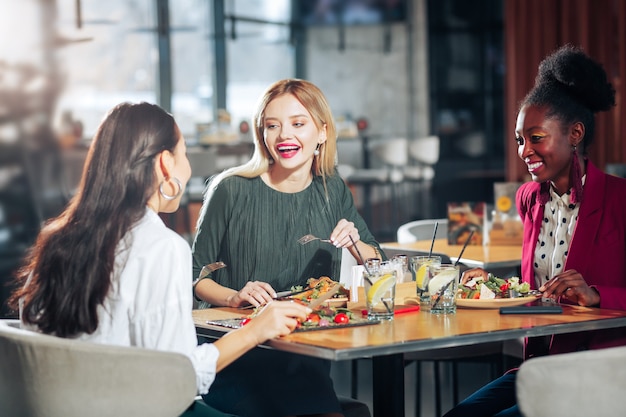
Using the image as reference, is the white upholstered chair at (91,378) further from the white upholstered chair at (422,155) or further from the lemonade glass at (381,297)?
the white upholstered chair at (422,155)

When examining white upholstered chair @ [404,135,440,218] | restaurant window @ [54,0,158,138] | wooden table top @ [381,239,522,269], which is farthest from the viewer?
white upholstered chair @ [404,135,440,218]

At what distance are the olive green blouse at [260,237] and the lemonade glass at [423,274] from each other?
0.54m

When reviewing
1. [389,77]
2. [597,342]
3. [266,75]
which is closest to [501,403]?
[597,342]

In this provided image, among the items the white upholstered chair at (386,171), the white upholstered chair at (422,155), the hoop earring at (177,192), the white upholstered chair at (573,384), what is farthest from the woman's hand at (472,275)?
the white upholstered chair at (422,155)

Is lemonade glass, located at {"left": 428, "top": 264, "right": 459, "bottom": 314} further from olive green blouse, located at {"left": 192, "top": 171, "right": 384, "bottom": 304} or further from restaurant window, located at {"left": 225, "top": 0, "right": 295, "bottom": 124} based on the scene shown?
restaurant window, located at {"left": 225, "top": 0, "right": 295, "bottom": 124}

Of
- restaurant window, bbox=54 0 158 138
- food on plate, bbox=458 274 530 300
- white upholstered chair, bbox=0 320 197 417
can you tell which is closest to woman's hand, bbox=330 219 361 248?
food on plate, bbox=458 274 530 300

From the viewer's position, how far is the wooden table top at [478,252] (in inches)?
144

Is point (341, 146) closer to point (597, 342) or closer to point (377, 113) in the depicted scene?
point (377, 113)

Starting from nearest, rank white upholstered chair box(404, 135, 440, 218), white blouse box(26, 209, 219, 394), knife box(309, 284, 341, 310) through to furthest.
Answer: white blouse box(26, 209, 219, 394), knife box(309, 284, 341, 310), white upholstered chair box(404, 135, 440, 218)

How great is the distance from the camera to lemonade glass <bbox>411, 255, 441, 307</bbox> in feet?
8.01

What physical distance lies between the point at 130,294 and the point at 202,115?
24.9 feet

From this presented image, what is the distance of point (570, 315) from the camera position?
230cm

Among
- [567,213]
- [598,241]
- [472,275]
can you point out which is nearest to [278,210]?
[472,275]

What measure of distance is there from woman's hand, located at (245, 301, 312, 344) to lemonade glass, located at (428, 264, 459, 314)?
41 centimetres
